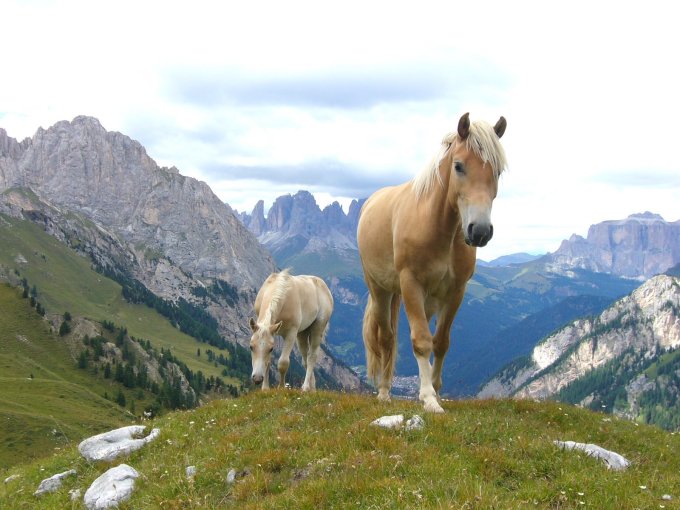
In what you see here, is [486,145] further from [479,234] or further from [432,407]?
[432,407]

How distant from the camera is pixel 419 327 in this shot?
11.4 m

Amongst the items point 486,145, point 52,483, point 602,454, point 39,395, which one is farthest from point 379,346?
point 39,395

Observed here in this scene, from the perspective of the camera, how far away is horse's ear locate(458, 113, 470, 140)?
10.4 m

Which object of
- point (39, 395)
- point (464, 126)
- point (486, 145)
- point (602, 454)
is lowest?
point (39, 395)

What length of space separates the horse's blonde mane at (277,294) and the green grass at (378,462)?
551cm

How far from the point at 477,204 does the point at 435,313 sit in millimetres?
3843

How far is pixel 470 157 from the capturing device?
10.3m

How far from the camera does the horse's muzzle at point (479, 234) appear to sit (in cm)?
945

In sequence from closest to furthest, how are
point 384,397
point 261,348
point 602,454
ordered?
point 602,454 < point 384,397 < point 261,348

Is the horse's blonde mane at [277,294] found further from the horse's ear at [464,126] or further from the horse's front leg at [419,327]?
the horse's ear at [464,126]

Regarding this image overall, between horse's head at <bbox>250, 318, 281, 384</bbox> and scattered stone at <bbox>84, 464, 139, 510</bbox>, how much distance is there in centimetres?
703

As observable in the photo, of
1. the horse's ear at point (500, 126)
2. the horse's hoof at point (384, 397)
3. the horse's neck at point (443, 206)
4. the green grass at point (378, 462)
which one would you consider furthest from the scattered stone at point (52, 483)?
the horse's ear at point (500, 126)

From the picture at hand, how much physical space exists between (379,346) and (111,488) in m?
8.03

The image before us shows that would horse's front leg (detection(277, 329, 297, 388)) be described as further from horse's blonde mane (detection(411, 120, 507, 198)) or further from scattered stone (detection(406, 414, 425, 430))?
horse's blonde mane (detection(411, 120, 507, 198))
